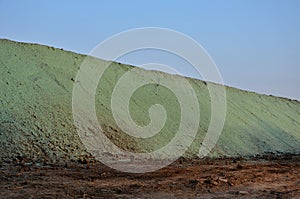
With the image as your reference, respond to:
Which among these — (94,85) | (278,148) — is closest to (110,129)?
(94,85)

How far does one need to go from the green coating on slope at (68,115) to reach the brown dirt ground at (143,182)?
7.00 feet

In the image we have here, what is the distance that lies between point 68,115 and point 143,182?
8.03 m

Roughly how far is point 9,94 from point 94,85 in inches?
191

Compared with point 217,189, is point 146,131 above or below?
above

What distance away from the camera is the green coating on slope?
625 inches

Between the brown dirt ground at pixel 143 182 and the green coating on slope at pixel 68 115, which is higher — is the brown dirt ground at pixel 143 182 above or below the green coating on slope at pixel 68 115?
below

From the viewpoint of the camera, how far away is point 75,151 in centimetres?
1584

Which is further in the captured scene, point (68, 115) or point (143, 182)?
point (68, 115)

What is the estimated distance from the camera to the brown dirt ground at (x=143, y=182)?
905cm

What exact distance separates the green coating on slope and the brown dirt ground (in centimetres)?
213

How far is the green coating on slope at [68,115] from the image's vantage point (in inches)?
625

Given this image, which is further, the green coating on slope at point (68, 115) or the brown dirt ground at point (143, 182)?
the green coating on slope at point (68, 115)

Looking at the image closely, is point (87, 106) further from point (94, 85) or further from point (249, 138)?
point (249, 138)

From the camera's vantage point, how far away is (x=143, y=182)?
10.8m
